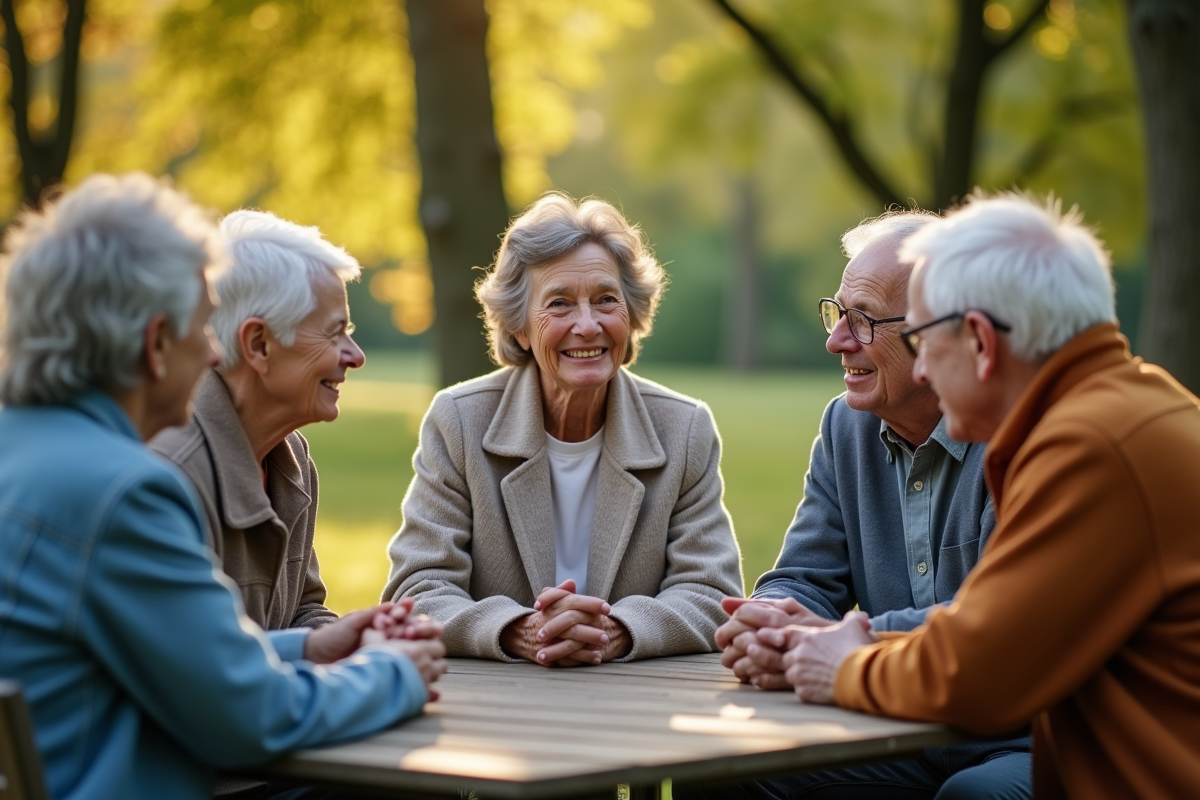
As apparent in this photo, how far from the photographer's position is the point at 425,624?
10.1 ft

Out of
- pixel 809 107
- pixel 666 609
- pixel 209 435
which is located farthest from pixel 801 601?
pixel 809 107

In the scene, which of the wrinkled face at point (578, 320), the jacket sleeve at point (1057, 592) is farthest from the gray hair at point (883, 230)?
the jacket sleeve at point (1057, 592)

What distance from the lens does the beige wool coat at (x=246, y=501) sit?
3344 mm

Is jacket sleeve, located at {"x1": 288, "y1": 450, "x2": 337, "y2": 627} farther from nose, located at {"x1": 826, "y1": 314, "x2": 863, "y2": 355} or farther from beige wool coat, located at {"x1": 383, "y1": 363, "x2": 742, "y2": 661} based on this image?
nose, located at {"x1": 826, "y1": 314, "x2": 863, "y2": 355}

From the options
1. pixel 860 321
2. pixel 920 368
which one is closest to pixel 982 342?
pixel 920 368

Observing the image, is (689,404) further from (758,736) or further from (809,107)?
(809,107)

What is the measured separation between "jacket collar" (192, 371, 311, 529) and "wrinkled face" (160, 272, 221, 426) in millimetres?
681

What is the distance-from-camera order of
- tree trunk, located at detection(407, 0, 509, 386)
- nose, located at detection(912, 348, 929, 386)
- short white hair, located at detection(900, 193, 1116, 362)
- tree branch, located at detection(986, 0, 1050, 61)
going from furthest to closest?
tree branch, located at detection(986, 0, 1050, 61)
tree trunk, located at detection(407, 0, 509, 386)
nose, located at detection(912, 348, 929, 386)
short white hair, located at detection(900, 193, 1116, 362)

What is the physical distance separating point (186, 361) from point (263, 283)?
93 centimetres

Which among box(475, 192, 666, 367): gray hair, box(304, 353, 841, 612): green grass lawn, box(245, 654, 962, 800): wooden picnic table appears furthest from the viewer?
box(304, 353, 841, 612): green grass lawn

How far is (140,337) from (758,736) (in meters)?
1.42

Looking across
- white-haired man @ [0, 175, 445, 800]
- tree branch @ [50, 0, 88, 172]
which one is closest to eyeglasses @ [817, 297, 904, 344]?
white-haired man @ [0, 175, 445, 800]

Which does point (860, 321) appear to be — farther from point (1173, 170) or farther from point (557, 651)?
point (1173, 170)

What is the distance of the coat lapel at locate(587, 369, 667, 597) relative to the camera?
4008mm
